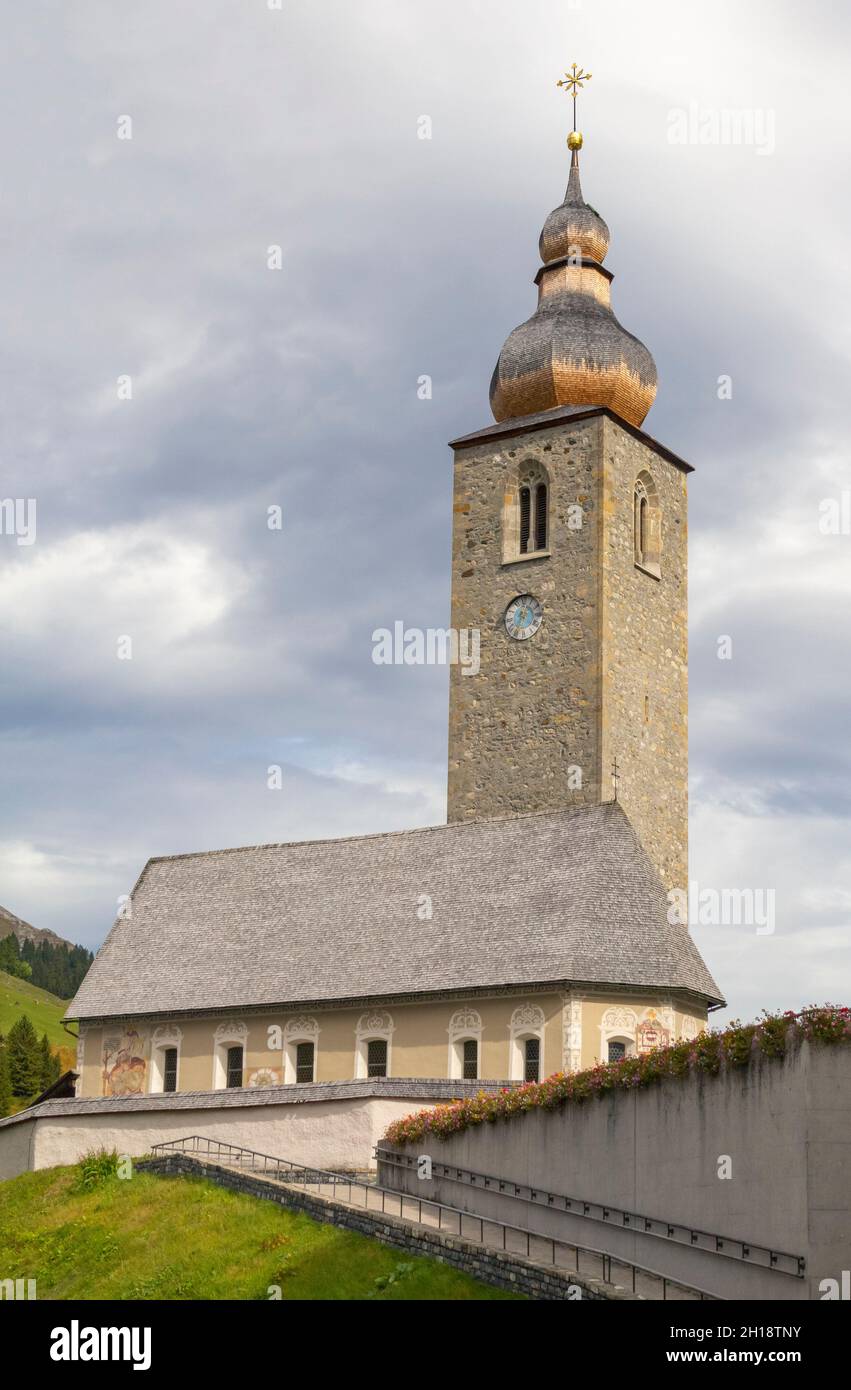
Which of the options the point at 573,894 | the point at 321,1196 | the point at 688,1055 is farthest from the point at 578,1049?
the point at 688,1055

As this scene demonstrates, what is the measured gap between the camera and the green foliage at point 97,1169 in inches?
1640

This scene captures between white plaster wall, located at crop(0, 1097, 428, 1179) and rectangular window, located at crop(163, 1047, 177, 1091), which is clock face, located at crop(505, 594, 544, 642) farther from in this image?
white plaster wall, located at crop(0, 1097, 428, 1179)

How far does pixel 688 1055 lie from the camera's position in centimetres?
3027

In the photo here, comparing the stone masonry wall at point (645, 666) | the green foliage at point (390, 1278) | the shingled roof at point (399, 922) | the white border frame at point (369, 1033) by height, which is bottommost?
the green foliage at point (390, 1278)

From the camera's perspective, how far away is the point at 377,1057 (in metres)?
46.9

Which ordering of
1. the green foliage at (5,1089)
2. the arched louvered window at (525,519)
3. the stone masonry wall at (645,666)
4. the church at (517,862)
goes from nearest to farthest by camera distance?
the church at (517,862) < the stone masonry wall at (645,666) < the arched louvered window at (525,519) < the green foliage at (5,1089)

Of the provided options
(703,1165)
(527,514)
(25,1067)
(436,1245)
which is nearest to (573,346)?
(527,514)

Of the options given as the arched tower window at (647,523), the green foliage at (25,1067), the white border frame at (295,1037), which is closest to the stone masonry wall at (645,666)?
the arched tower window at (647,523)

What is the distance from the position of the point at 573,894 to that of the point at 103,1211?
1399 cm

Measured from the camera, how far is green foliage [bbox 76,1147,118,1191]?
137ft

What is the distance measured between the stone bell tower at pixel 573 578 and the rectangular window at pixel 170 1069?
1120 cm

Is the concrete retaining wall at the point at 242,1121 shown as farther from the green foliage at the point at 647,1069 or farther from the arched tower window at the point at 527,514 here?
the arched tower window at the point at 527,514

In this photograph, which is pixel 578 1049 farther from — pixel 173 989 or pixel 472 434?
pixel 472 434
